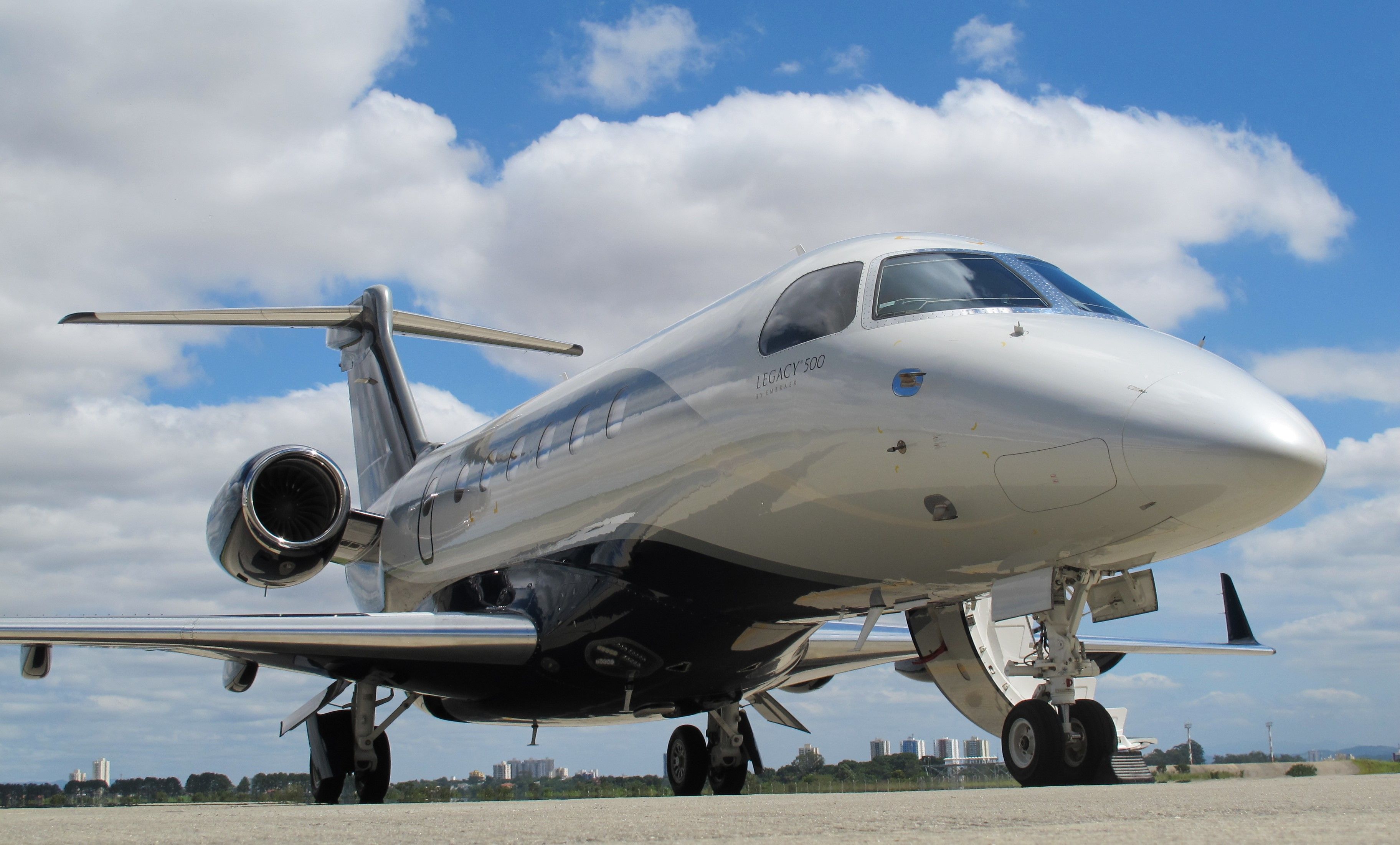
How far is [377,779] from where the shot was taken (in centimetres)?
1268

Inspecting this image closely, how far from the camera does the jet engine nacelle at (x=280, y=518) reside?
11.8m

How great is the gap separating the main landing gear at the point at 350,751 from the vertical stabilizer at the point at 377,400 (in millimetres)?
4634

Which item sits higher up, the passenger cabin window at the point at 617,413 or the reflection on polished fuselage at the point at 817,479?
the passenger cabin window at the point at 617,413

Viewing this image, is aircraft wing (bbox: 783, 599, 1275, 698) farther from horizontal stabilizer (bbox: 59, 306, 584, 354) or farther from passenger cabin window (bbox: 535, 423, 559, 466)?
horizontal stabilizer (bbox: 59, 306, 584, 354)

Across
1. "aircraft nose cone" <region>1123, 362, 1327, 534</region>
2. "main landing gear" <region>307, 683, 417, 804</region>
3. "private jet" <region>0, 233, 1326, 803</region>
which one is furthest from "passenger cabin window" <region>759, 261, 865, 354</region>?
"main landing gear" <region>307, 683, 417, 804</region>

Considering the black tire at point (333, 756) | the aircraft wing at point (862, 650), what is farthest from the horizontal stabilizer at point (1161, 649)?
Result: the black tire at point (333, 756)

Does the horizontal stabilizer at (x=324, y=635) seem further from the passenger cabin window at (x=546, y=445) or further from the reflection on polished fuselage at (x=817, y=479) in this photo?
the passenger cabin window at (x=546, y=445)

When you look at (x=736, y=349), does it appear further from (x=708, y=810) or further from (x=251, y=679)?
(x=251, y=679)

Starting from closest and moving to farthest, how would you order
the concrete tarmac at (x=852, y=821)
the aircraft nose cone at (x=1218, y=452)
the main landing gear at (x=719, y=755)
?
the concrete tarmac at (x=852, y=821) < the aircraft nose cone at (x=1218, y=452) < the main landing gear at (x=719, y=755)

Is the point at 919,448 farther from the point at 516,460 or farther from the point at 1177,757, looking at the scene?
the point at 1177,757

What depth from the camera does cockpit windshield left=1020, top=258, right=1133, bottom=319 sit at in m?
7.45

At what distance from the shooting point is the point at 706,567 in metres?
9.14

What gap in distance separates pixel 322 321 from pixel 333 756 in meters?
8.89

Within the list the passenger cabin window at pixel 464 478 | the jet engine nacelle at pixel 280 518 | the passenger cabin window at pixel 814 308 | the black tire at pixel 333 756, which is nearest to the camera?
the passenger cabin window at pixel 814 308
